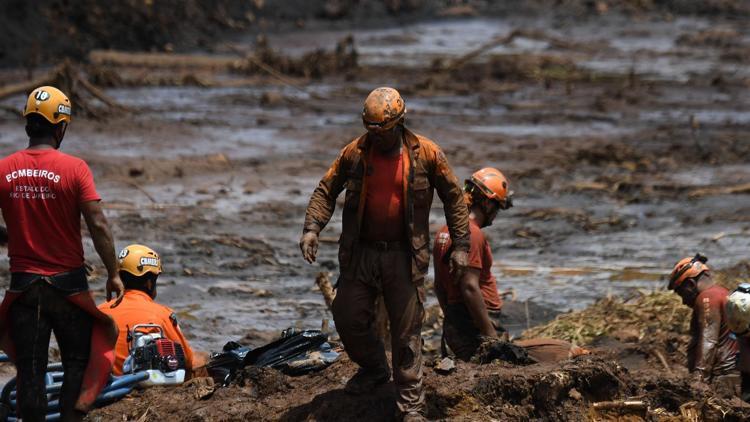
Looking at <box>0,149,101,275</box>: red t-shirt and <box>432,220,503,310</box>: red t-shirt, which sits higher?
<box>0,149,101,275</box>: red t-shirt

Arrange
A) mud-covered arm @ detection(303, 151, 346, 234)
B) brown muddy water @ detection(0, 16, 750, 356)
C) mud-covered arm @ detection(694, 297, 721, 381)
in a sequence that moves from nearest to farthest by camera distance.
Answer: mud-covered arm @ detection(303, 151, 346, 234) → mud-covered arm @ detection(694, 297, 721, 381) → brown muddy water @ detection(0, 16, 750, 356)

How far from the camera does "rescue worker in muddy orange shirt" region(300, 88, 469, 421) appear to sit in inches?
291

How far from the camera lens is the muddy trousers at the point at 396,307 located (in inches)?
294

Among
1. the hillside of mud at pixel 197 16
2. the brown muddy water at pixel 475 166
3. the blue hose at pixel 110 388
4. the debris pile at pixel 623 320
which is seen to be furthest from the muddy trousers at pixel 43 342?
the hillside of mud at pixel 197 16

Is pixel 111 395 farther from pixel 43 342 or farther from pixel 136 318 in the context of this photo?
pixel 43 342

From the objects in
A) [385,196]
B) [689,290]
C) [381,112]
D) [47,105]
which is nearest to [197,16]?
[689,290]

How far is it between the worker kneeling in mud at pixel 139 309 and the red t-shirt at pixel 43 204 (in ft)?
3.36

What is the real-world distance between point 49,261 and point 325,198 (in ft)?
5.60

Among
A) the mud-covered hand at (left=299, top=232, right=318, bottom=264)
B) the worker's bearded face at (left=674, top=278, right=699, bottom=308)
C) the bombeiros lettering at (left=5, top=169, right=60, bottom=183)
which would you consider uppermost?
the bombeiros lettering at (left=5, top=169, right=60, bottom=183)

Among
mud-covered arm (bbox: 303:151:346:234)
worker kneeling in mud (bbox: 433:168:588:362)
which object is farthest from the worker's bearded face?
mud-covered arm (bbox: 303:151:346:234)

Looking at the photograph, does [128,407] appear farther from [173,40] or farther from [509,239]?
[173,40]

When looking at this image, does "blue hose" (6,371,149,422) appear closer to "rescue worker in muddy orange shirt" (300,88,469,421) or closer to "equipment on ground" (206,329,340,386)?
"equipment on ground" (206,329,340,386)

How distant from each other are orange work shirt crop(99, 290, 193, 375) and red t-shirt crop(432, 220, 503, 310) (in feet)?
6.44

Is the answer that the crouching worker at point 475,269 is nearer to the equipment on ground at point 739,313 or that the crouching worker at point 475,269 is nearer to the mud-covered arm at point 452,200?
the mud-covered arm at point 452,200
